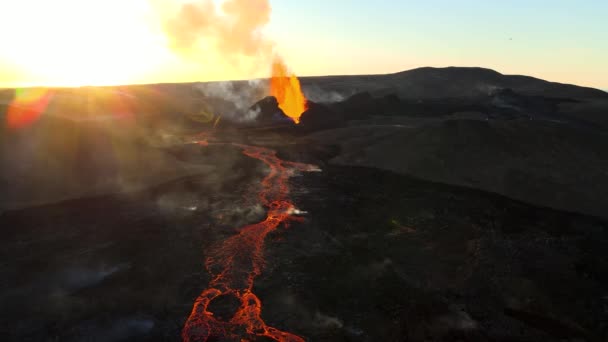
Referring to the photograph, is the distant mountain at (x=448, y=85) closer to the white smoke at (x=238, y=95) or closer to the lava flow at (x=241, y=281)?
the white smoke at (x=238, y=95)

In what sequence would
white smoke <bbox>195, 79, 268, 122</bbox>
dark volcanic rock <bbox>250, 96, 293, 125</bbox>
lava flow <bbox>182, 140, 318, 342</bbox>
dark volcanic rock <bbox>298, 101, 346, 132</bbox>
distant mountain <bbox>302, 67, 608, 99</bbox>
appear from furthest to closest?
distant mountain <bbox>302, 67, 608, 99</bbox> < white smoke <bbox>195, 79, 268, 122</bbox> < dark volcanic rock <bbox>250, 96, 293, 125</bbox> < dark volcanic rock <bbox>298, 101, 346, 132</bbox> < lava flow <bbox>182, 140, 318, 342</bbox>

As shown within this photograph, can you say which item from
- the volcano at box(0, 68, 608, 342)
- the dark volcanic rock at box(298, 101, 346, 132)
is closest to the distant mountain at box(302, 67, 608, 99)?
the dark volcanic rock at box(298, 101, 346, 132)

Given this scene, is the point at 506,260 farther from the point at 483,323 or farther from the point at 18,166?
the point at 18,166

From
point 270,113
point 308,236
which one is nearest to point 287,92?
point 270,113

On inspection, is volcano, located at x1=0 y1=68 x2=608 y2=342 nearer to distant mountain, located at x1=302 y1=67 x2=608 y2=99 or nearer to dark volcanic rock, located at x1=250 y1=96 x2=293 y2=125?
dark volcanic rock, located at x1=250 y1=96 x2=293 y2=125

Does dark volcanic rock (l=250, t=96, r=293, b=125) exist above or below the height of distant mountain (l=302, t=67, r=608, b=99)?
below

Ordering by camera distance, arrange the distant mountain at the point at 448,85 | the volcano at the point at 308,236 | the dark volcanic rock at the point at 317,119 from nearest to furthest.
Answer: the volcano at the point at 308,236 → the dark volcanic rock at the point at 317,119 → the distant mountain at the point at 448,85

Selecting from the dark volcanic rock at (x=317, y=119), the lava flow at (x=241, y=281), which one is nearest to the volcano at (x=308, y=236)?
the lava flow at (x=241, y=281)

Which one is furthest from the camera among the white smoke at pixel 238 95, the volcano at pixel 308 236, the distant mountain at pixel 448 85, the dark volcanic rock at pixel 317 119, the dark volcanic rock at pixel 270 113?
the distant mountain at pixel 448 85

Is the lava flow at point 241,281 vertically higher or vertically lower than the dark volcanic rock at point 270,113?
lower
